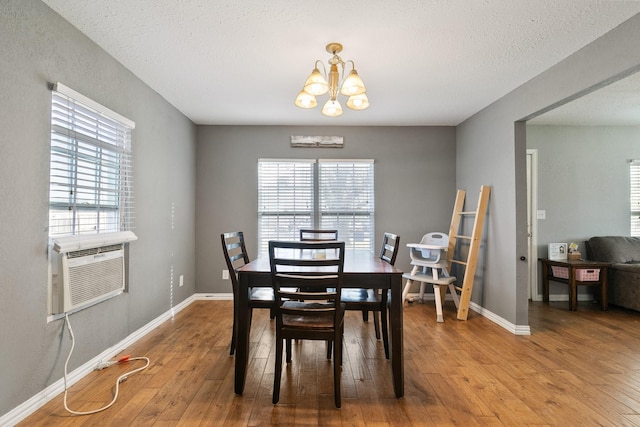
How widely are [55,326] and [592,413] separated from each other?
3.19 metres

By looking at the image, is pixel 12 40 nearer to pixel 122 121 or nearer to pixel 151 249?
pixel 122 121

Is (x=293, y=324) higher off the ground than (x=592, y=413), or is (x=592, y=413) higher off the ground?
(x=293, y=324)

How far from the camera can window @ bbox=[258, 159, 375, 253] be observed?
4398 mm

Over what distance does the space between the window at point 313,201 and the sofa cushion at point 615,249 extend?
9.26 ft

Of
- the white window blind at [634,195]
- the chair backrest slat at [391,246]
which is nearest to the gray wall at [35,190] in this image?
the chair backrest slat at [391,246]

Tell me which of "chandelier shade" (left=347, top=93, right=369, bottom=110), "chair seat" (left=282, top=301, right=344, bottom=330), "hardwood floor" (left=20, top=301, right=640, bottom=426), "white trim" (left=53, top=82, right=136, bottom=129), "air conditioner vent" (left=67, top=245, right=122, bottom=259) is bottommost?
"hardwood floor" (left=20, top=301, right=640, bottom=426)

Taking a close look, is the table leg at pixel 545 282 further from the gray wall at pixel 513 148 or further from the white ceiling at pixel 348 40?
the white ceiling at pixel 348 40

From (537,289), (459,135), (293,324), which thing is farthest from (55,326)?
(537,289)

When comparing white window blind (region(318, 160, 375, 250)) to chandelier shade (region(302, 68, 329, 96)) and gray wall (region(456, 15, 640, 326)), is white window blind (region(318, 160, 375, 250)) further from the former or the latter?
chandelier shade (region(302, 68, 329, 96))

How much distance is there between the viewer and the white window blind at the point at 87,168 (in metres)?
2.03

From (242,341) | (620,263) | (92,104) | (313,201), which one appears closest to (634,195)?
(620,263)

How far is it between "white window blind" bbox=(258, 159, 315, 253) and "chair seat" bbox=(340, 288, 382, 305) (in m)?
1.95

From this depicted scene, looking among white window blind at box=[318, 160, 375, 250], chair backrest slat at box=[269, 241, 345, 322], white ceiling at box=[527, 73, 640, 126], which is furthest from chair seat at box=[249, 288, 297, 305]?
white ceiling at box=[527, 73, 640, 126]

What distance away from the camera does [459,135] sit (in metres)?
4.38
